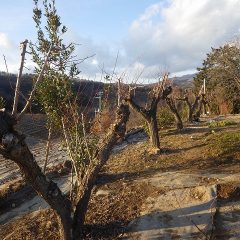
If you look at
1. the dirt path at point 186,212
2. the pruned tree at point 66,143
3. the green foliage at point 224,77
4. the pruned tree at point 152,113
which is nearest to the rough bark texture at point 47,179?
the pruned tree at point 66,143

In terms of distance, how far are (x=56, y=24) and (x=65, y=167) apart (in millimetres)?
4193

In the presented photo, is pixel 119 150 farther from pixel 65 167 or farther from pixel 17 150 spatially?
pixel 17 150

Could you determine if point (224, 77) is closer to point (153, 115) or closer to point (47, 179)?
point (153, 115)

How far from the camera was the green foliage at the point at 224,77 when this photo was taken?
32.2m

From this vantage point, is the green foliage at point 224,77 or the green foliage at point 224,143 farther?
the green foliage at point 224,77

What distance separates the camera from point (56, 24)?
10062 mm

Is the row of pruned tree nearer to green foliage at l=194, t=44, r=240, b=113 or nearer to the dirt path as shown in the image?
the dirt path

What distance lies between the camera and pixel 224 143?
510 inches

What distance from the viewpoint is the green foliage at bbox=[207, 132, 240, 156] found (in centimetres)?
1200

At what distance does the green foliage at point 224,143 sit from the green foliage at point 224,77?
17.3 metres

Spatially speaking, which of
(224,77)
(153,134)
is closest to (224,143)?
(153,134)

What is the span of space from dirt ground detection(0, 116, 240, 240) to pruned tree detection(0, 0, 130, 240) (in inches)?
28.1

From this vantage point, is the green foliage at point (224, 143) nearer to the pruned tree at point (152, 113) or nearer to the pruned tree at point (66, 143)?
the pruned tree at point (152, 113)

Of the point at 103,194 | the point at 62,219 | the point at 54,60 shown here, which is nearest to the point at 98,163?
the point at 62,219
